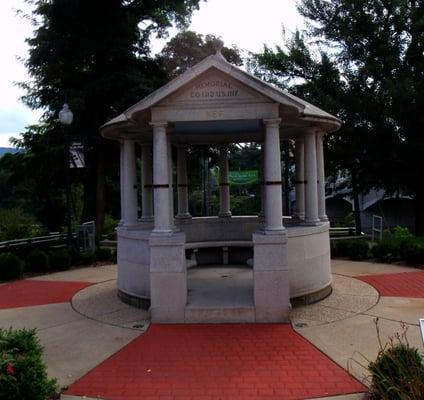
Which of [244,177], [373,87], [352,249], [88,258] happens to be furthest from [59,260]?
[373,87]

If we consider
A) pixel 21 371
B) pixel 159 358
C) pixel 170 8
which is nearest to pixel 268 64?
pixel 170 8

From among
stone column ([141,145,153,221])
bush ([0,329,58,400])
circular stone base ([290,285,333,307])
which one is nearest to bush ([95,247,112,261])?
stone column ([141,145,153,221])

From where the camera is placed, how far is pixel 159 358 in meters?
6.61

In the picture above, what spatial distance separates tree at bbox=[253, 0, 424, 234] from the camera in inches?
750

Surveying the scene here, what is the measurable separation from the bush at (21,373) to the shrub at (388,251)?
1120 centimetres

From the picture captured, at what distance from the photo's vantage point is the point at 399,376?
4.65 meters

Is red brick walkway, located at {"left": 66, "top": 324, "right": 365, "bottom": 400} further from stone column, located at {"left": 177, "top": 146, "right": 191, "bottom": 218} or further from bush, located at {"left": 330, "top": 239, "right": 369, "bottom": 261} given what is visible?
bush, located at {"left": 330, "top": 239, "right": 369, "bottom": 261}

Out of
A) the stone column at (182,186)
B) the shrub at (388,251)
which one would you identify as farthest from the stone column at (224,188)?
the shrub at (388,251)

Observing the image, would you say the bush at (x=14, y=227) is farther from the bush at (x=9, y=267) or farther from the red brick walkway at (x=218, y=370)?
the red brick walkway at (x=218, y=370)

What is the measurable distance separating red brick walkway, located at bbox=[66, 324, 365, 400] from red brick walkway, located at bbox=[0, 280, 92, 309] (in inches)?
146

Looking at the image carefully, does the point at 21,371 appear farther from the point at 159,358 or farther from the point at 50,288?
the point at 50,288

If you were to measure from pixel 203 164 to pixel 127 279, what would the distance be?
14.7 metres

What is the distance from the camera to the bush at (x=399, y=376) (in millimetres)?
4172

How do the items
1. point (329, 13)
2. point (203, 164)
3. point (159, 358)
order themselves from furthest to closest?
point (203, 164) < point (329, 13) < point (159, 358)
